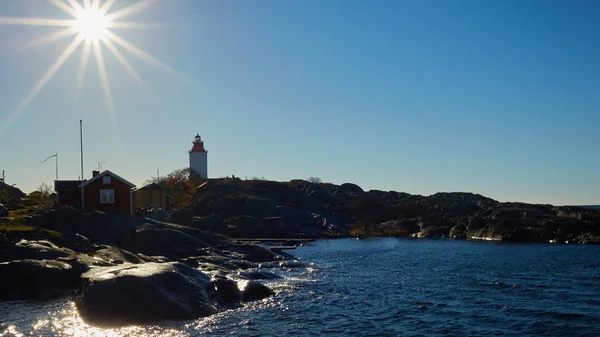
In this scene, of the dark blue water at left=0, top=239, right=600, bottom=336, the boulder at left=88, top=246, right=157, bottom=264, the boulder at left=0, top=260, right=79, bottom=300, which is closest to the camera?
the dark blue water at left=0, top=239, right=600, bottom=336

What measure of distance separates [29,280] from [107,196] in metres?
31.1

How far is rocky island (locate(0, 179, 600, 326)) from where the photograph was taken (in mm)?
23422

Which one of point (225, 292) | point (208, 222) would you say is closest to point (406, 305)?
point (225, 292)

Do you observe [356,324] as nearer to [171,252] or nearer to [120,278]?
[120,278]

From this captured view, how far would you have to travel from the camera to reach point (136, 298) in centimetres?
2269

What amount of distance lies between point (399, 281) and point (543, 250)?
29.0m

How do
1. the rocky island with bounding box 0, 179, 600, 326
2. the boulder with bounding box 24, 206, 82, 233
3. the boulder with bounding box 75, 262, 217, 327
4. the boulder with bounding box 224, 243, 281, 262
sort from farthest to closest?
1. the boulder with bounding box 224, 243, 281, 262
2. the boulder with bounding box 24, 206, 82, 233
3. the rocky island with bounding box 0, 179, 600, 326
4. the boulder with bounding box 75, 262, 217, 327

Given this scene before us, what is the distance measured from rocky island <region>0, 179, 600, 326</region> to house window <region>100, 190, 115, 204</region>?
4.12 m

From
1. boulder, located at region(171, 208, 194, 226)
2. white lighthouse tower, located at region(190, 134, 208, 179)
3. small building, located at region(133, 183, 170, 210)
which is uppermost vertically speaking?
white lighthouse tower, located at region(190, 134, 208, 179)

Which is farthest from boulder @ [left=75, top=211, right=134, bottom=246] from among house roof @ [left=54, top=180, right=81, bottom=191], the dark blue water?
the dark blue water

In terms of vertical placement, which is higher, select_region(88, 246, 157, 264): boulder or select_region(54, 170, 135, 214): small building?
select_region(54, 170, 135, 214): small building

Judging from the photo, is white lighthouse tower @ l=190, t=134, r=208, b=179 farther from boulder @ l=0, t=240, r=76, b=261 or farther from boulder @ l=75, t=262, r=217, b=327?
boulder @ l=75, t=262, r=217, b=327

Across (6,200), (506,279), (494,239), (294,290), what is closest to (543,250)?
(494,239)

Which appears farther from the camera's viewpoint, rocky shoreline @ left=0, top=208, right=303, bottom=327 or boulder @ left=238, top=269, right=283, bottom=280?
boulder @ left=238, top=269, right=283, bottom=280
